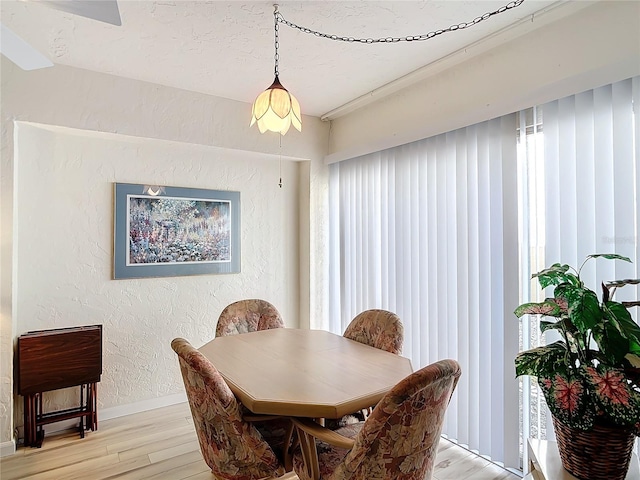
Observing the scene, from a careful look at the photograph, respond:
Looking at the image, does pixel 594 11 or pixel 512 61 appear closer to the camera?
pixel 594 11

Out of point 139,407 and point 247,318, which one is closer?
point 247,318

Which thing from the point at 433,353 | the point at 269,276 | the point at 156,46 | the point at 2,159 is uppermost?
the point at 156,46

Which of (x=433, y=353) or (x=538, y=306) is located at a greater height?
(x=538, y=306)

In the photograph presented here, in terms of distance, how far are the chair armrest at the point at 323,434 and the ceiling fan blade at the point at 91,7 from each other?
170 centimetres

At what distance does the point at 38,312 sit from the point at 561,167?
12.0ft

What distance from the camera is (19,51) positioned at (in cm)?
143

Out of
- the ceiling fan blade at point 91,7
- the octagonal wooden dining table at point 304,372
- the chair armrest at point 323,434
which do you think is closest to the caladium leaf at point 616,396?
the octagonal wooden dining table at point 304,372

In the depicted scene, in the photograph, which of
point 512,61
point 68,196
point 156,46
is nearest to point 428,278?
point 512,61

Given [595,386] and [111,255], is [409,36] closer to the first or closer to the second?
[595,386]

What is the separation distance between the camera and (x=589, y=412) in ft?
4.00

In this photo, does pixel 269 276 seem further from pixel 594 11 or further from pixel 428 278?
pixel 594 11

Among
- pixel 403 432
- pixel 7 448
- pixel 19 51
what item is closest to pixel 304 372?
pixel 403 432

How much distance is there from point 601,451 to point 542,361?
13.3 inches

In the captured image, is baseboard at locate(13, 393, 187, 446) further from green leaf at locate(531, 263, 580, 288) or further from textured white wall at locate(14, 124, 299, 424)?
green leaf at locate(531, 263, 580, 288)
